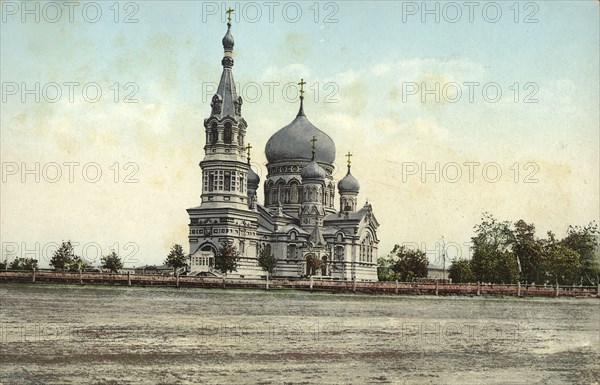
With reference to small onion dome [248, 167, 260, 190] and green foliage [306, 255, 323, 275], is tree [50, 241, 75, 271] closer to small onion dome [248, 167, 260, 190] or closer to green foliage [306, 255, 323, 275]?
green foliage [306, 255, 323, 275]

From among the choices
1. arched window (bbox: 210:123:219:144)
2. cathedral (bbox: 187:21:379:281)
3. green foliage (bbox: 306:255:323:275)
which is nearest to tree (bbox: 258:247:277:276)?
cathedral (bbox: 187:21:379:281)

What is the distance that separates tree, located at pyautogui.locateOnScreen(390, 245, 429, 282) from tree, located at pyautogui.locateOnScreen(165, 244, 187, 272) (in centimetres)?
2017

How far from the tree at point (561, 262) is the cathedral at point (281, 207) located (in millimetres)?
19540

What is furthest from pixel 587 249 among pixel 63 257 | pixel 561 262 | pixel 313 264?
pixel 63 257

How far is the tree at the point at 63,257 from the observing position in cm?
5919

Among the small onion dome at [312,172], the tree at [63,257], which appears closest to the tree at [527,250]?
the small onion dome at [312,172]

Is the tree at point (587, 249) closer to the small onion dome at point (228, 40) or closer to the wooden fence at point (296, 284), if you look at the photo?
the wooden fence at point (296, 284)

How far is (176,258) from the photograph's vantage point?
64375mm

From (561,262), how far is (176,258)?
30.0 m

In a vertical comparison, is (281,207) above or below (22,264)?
above

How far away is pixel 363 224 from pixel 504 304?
1444 inches

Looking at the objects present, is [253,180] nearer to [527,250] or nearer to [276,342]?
[527,250]

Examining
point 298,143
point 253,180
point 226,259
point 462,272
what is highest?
point 298,143

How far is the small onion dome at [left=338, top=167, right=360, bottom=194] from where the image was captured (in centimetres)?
8721
